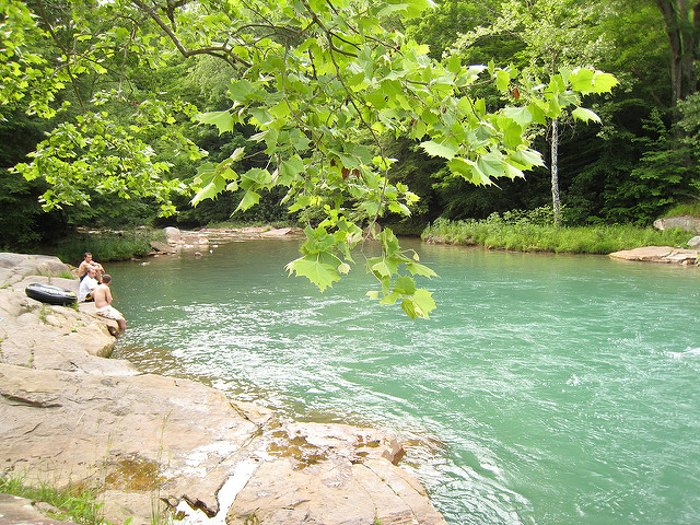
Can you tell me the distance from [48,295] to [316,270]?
394 inches

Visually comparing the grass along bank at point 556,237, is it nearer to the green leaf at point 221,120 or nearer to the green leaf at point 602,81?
the green leaf at point 602,81

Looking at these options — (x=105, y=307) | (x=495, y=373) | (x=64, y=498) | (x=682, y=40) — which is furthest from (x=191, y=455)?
(x=682, y=40)

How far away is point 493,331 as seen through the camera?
9922 millimetres

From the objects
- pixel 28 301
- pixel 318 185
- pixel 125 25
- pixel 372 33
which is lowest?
pixel 28 301

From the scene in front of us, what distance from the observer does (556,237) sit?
74.6 feet

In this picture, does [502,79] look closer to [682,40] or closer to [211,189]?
[211,189]

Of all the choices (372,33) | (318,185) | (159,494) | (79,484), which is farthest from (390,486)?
(372,33)

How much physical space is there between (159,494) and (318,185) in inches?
108

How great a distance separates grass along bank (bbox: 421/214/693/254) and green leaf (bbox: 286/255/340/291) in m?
21.9

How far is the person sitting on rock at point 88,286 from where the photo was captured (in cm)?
1181

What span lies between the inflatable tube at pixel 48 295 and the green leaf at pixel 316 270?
9.93 meters

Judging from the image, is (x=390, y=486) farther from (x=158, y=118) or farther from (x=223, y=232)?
(x=223, y=232)

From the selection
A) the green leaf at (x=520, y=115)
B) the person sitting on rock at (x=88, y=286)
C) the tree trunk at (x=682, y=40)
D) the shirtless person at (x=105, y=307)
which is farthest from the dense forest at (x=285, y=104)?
the tree trunk at (x=682, y=40)

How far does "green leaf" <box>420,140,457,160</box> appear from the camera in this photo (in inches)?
66.4
